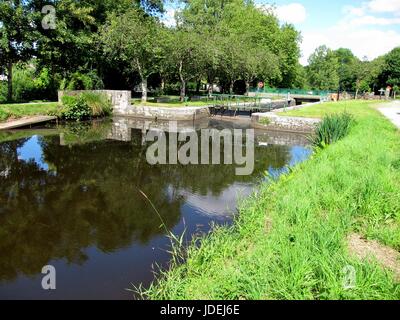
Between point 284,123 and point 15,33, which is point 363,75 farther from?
point 15,33

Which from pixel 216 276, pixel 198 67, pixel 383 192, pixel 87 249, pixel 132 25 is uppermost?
pixel 132 25

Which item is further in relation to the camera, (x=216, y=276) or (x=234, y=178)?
(x=234, y=178)

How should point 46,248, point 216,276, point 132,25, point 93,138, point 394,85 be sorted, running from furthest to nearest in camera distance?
point 394,85 → point 132,25 → point 93,138 → point 46,248 → point 216,276

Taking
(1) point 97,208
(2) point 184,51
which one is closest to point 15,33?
(2) point 184,51

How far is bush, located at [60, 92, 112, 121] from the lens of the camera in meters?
21.1

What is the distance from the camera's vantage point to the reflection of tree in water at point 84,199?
6.24 metres

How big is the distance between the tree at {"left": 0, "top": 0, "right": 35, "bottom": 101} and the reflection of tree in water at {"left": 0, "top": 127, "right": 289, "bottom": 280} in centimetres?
916

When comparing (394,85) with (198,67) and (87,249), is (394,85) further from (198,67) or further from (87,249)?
(87,249)

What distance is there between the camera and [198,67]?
1104 inches

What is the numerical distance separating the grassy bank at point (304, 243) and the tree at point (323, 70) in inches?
2549

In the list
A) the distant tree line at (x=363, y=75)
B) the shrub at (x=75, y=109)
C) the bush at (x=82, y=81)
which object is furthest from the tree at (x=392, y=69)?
the shrub at (x=75, y=109)

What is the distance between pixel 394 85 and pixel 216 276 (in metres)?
61.1

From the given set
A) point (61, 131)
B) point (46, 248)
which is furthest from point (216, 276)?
point (61, 131)

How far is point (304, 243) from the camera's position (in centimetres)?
456
